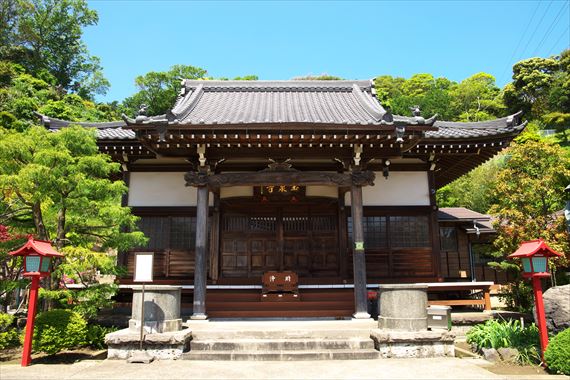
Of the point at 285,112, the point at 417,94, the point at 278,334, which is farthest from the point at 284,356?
the point at 417,94

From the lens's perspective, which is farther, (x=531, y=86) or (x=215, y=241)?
(x=531, y=86)

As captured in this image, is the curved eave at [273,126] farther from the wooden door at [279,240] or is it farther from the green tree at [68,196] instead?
the wooden door at [279,240]

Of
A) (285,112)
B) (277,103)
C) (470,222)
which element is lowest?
(470,222)

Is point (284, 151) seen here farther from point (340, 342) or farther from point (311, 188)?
point (340, 342)

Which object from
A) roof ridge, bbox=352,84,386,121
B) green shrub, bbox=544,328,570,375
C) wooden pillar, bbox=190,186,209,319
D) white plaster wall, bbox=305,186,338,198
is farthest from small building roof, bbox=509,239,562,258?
wooden pillar, bbox=190,186,209,319

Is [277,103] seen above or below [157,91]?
below

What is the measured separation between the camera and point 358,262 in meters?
9.91

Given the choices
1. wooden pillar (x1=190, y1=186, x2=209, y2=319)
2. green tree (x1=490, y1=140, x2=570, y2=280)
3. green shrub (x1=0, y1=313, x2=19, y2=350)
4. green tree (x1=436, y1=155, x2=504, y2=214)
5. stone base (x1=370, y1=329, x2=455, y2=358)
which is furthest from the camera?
green tree (x1=436, y1=155, x2=504, y2=214)

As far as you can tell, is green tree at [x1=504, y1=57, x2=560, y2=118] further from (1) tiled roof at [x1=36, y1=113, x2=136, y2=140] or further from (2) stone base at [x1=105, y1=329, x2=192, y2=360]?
(2) stone base at [x1=105, y1=329, x2=192, y2=360]

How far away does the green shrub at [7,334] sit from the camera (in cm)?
827

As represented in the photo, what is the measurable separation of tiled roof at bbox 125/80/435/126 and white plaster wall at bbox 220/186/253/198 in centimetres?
222

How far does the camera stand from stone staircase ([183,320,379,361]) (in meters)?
7.76

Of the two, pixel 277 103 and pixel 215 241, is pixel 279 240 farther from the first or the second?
pixel 277 103

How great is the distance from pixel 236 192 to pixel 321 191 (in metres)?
2.68
